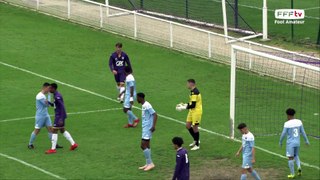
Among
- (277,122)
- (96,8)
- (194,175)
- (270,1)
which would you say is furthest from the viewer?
(270,1)

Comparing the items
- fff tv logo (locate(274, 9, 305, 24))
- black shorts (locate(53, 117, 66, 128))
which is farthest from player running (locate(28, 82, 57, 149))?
fff tv logo (locate(274, 9, 305, 24))

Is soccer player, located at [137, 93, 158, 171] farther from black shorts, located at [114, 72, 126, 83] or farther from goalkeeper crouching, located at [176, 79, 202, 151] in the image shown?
black shorts, located at [114, 72, 126, 83]

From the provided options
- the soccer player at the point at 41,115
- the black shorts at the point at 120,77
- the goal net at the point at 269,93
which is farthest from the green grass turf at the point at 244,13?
the soccer player at the point at 41,115

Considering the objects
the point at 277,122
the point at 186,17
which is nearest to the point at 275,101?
the point at 277,122

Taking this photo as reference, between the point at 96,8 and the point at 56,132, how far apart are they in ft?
56.0

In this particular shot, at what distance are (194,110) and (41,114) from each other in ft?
14.5

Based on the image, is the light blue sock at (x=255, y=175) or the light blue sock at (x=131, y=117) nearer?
the light blue sock at (x=255, y=175)

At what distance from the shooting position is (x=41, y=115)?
2775 cm

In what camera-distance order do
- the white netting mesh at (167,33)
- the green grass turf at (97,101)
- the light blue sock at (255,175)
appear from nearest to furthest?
the light blue sock at (255,175) < the green grass turf at (97,101) < the white netting mesh at (167,33)

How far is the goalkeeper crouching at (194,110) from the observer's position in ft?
90.1

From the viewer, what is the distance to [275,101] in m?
32.7

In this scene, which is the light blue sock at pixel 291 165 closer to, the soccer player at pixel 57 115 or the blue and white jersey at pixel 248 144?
the blue and white jersey at pixel 248 144

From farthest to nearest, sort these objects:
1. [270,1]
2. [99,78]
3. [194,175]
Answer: [270,1] → [99,78] → [194,175]

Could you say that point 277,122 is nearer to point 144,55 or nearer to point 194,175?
point 194,175
